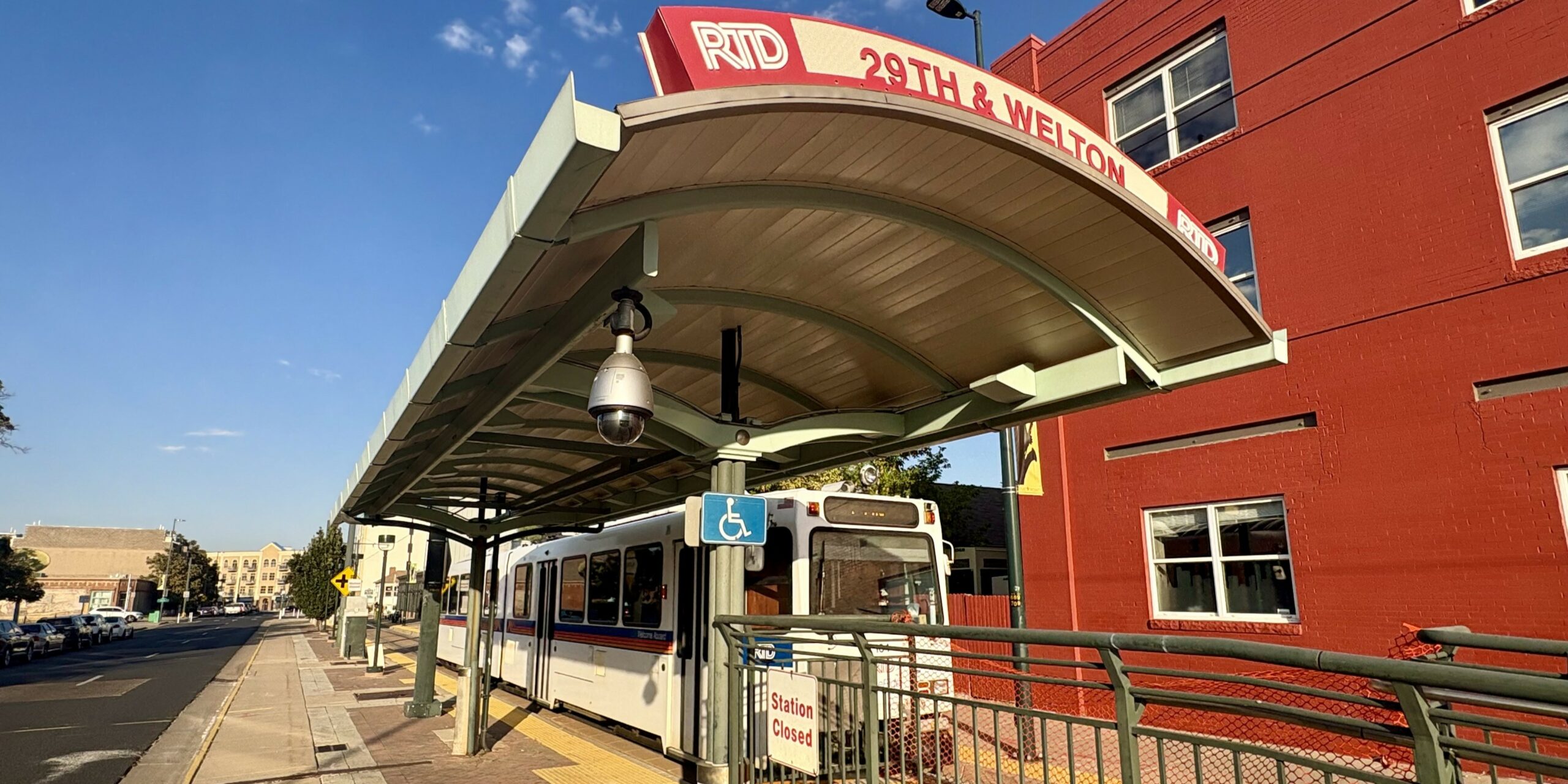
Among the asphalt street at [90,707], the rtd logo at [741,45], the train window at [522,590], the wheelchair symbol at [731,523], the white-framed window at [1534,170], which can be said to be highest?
the white-framed window at [1534,170]

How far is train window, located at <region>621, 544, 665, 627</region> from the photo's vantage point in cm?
969

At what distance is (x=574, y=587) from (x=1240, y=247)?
388 inches

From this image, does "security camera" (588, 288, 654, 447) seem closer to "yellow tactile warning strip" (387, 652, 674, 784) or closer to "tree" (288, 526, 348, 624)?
"yellow tactile warning strip" (387, 652, 674, 784)

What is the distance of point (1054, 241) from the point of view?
546cm

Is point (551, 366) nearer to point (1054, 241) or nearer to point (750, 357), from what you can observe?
point (750, 357)

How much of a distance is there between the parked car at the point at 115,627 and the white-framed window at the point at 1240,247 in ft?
160

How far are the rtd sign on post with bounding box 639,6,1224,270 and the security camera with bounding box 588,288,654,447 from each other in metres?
1.54

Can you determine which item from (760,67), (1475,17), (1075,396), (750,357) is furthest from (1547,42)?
(760,67)

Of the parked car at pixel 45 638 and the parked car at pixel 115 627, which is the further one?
the parked car at pixel 115 627

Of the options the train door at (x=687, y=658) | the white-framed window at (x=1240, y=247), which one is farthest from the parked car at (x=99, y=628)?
the white-framed window at (x=1240, y=247)

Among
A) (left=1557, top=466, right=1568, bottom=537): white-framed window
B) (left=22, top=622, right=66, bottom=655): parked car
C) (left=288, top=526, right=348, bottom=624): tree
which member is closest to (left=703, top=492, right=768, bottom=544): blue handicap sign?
(left=1557, top=466, right=1568, bottom=537): white-framed window

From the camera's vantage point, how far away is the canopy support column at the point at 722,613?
5.96 meters

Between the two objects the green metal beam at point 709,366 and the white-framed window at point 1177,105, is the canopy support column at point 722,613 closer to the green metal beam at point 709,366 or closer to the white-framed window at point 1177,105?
the green metal beam at point 709,366

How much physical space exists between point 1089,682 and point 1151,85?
1195cm
